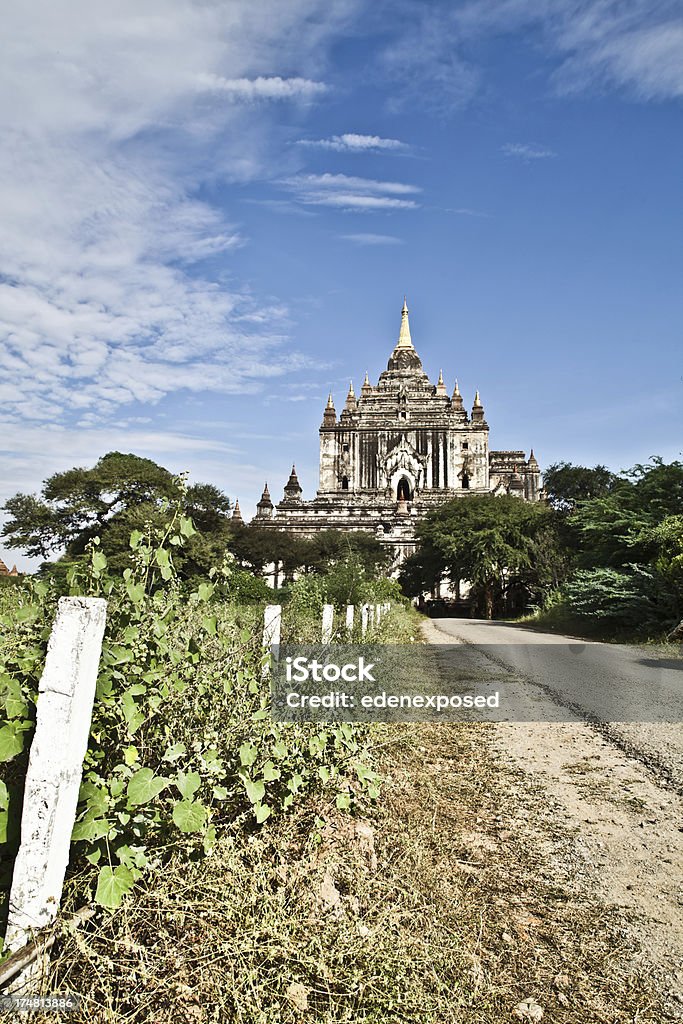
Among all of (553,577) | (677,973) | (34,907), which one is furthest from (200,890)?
(553,577)

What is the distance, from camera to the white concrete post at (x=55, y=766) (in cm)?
208

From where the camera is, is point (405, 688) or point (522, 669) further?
point (522, 669)

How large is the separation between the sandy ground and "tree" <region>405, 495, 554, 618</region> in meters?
22.2

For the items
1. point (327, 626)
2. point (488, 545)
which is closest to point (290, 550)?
point (488, 545)

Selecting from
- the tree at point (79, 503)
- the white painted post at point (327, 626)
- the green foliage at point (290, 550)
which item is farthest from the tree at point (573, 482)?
the white painted post at point (327, 626)

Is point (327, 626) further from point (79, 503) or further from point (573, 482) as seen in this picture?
point (573, 482)

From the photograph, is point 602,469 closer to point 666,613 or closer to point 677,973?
point 666,613

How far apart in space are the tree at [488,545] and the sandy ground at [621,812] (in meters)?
22.2

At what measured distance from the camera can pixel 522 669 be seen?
31.9ft

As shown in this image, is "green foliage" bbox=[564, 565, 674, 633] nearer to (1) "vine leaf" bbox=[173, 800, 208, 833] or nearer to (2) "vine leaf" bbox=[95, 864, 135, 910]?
(1) "vine leaf" bbox=[173, 800, 208, 833]

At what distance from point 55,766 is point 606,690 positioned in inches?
281

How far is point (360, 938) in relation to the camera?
100 inches

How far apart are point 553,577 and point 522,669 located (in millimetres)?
17423

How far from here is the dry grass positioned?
2.15 m
